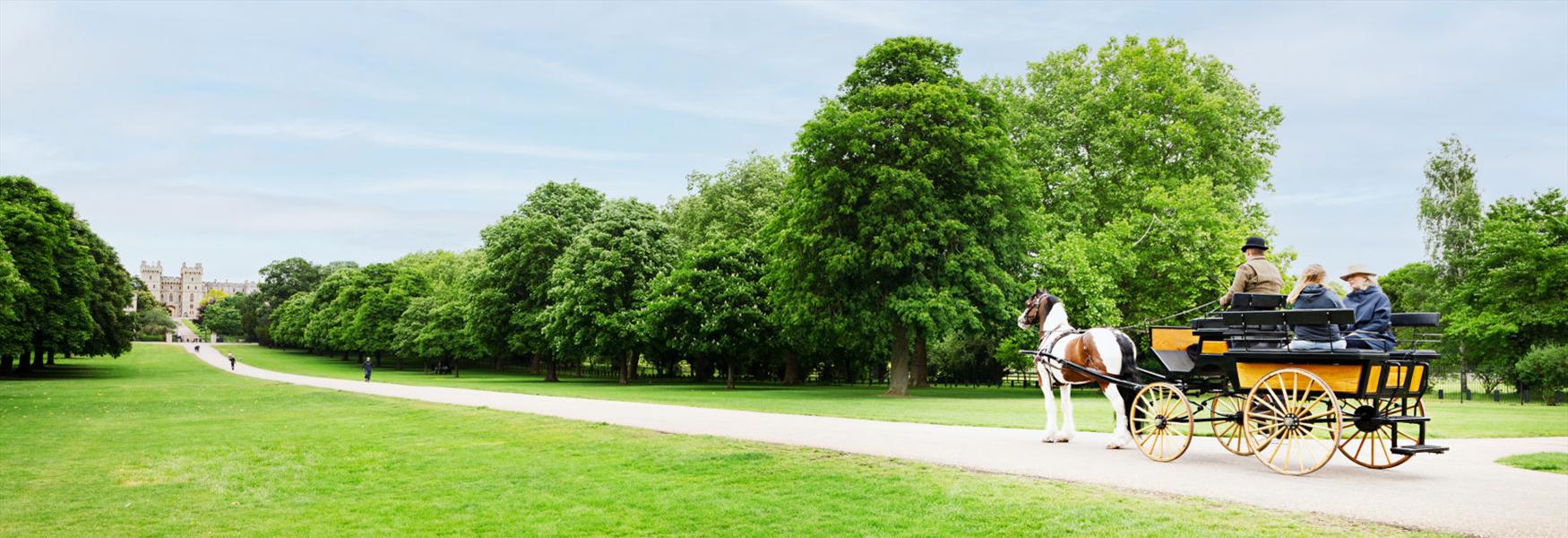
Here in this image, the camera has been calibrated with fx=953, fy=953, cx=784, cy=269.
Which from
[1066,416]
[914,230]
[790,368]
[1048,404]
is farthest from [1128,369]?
[790,368]

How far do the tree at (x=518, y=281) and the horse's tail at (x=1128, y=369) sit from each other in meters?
46.2

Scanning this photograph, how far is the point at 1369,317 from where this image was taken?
11266 mm

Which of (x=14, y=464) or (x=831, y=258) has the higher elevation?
(x=831, y=258)

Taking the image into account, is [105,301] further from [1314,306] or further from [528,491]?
[1314,306]

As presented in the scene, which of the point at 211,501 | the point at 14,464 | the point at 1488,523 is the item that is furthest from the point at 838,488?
the point at 14,464

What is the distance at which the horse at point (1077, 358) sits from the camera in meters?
13.4

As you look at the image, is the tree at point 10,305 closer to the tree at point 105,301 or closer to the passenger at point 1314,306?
the tree at point 105,301

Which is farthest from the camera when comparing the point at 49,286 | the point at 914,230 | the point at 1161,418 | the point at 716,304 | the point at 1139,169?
the point at 49,286

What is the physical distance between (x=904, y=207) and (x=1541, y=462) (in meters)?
23.5

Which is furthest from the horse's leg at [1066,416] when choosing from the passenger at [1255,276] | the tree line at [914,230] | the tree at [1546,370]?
the tree at [1546,370]

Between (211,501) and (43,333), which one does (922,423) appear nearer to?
(211,501)

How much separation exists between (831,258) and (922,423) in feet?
48.4

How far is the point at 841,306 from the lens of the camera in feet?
120

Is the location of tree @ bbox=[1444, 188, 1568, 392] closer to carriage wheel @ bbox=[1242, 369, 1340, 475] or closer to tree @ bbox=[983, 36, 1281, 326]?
tree @ bbox=[983, 36, 1281, 326]
